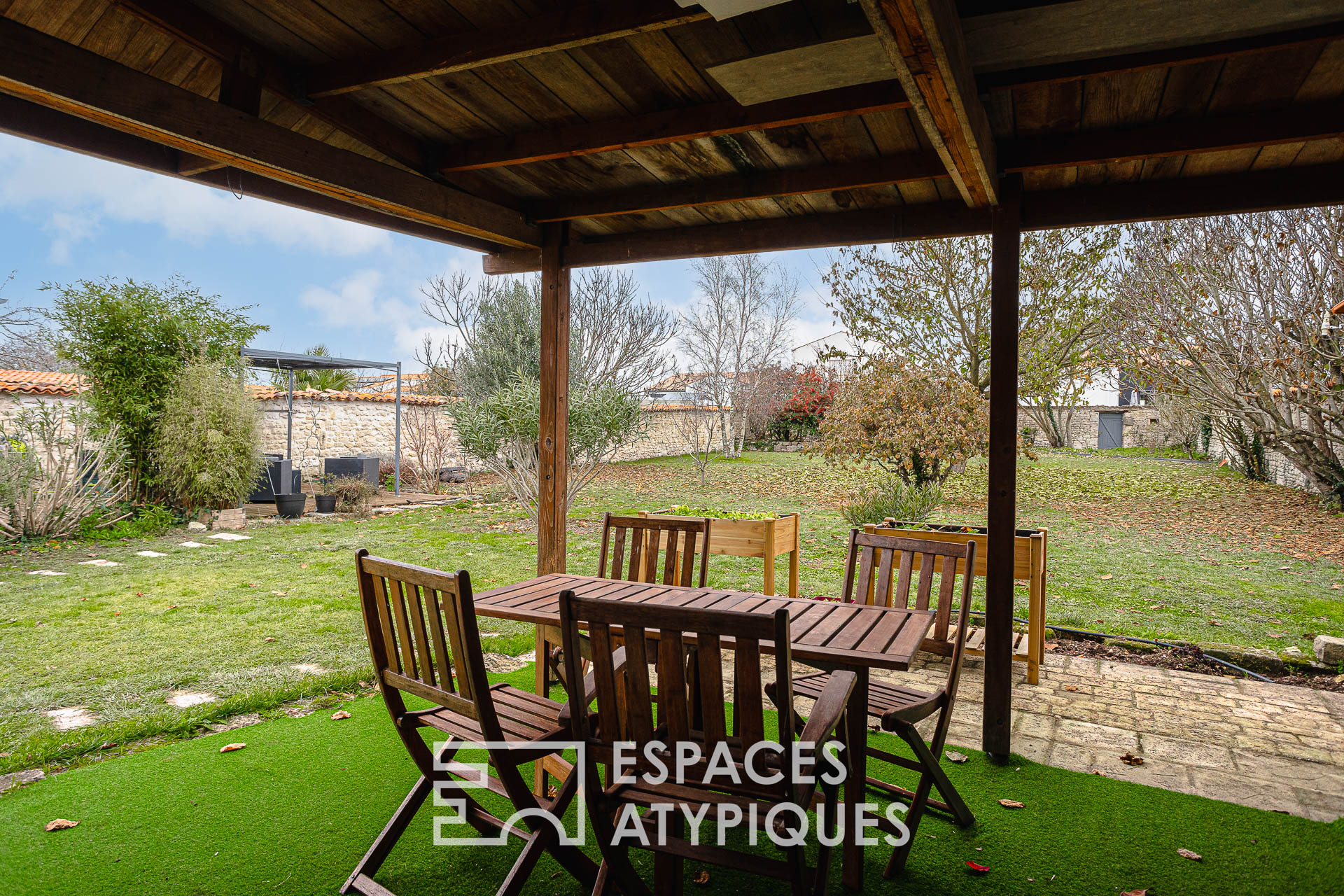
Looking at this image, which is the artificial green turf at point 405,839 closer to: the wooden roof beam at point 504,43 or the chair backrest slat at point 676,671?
the chair backrest slat at point 676,671

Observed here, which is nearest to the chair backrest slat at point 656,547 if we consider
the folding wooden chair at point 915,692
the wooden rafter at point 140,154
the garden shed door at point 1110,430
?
the folding wooden chair at point 915,692

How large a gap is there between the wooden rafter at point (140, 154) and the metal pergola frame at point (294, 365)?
24.4ft

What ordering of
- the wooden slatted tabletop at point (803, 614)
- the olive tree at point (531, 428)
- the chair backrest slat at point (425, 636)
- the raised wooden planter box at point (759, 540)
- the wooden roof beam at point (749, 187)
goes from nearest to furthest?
the chair backrest slat at point (425, 636) → the wooden slatted tabletop at point (803, 614) → the wooden roof beam at point (749, 187) → the raised wooden planter box at point (759, 540) → the olive tree at point (531, 428)

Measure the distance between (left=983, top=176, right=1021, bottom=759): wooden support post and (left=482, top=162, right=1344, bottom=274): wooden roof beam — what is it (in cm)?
18

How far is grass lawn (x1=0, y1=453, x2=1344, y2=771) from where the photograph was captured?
3664mm

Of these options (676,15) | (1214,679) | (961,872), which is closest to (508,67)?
(676,15)

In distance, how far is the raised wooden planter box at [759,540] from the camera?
450 cm

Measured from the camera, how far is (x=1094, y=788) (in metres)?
2.74

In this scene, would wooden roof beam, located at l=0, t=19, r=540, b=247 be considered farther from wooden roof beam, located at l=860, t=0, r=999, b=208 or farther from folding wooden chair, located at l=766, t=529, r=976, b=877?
folding wooden chair, located at l=766, t=529, r=976, b=877

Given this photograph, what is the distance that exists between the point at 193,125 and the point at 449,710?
1.89m

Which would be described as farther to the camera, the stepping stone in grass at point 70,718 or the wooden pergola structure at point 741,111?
the stepping stone in grass at point 70,718

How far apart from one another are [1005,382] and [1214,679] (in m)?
2.33

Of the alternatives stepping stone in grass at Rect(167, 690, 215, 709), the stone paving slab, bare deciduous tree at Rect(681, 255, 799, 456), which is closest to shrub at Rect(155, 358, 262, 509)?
stepping stone in grass at Rect(167, 690, 215, 709)

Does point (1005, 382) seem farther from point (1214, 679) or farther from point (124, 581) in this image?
point (124, 581)
